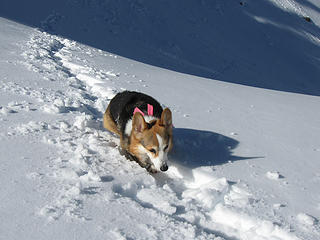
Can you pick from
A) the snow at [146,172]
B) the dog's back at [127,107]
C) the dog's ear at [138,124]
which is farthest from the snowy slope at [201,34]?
the dog's ear at [138,124]

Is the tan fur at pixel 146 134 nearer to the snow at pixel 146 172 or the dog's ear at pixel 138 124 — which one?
the dog's ear at pixel 138 124

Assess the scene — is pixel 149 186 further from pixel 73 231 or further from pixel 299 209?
pixel 299 209

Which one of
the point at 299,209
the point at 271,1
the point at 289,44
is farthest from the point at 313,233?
the point at 271,1

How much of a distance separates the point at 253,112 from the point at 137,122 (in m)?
3.19

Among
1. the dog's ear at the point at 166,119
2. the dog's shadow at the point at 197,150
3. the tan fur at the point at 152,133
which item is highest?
the dog's ear at the point at 166,119

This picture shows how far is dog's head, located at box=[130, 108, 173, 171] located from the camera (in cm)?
366

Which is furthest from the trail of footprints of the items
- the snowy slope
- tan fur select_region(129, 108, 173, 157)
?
the snowy slope

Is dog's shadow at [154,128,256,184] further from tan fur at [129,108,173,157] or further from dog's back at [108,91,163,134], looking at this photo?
dog's back at [108,91,163,134]

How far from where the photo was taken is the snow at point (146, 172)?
265cm

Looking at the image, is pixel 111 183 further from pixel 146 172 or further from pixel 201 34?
pixel 201 34

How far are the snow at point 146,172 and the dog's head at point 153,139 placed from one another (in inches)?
6.5

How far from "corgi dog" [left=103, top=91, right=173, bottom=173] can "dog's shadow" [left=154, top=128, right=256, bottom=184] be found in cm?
23

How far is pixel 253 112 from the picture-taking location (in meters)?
6.35

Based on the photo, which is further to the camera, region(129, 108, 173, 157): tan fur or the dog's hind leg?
the dog's hind leg
